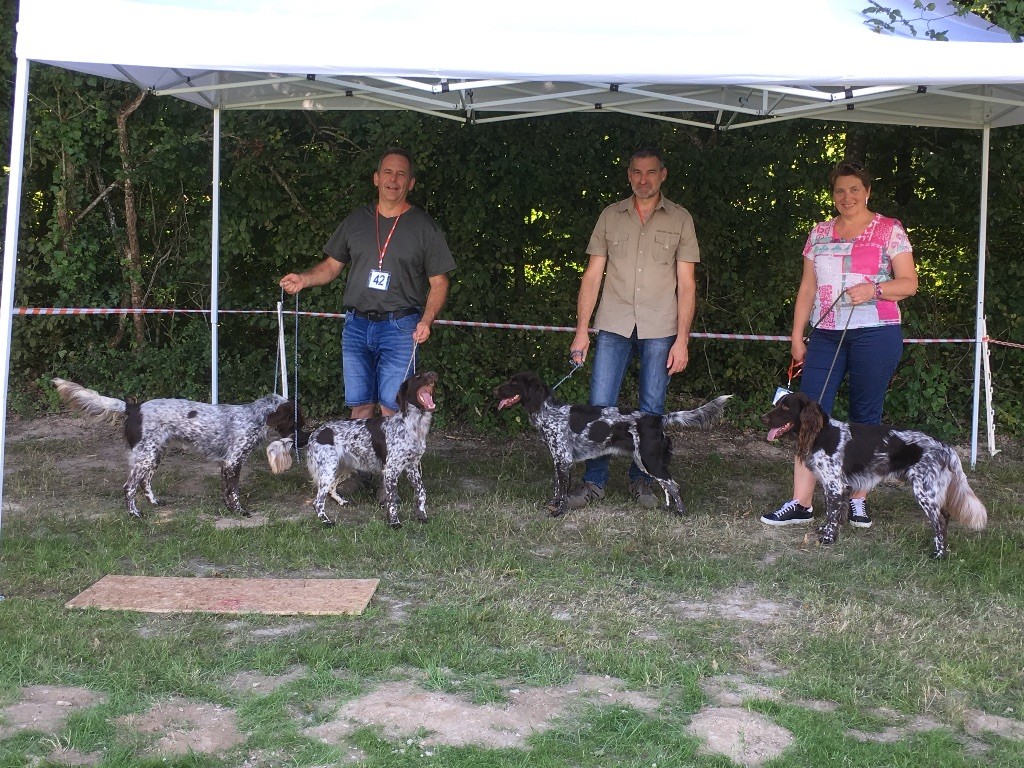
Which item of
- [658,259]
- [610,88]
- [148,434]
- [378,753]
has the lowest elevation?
[378,753]

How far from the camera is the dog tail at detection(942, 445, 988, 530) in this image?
16.1 ft

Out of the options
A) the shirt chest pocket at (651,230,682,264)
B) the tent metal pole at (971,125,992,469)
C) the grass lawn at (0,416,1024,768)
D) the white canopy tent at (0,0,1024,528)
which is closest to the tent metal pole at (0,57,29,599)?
the white canopy tent at (0,0,1024,528)

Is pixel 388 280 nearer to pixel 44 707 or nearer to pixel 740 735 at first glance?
pixel 44 707

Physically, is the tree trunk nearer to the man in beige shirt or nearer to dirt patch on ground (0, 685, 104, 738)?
the man in beige shirt

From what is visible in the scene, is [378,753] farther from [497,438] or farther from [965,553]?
[497,438]

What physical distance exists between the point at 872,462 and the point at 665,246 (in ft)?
5.26

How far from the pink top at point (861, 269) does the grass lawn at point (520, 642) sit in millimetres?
1135

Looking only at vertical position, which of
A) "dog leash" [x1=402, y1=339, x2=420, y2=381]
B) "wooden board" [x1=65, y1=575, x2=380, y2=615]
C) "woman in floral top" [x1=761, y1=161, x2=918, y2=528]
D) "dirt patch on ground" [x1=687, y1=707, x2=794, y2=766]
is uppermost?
"woman in floral top" [x1=761, y1=161, x2=918, y2=528]

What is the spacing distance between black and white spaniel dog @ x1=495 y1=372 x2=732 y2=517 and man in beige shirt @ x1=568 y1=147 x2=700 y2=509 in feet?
0.54

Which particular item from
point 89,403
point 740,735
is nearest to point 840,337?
point 740,735

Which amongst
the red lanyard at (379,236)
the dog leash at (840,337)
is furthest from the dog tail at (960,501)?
the red lanyard at (379,236)

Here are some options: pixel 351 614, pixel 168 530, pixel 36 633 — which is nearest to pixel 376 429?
pixel 168 530

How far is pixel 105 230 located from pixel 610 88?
17.0ft

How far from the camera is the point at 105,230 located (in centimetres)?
859
